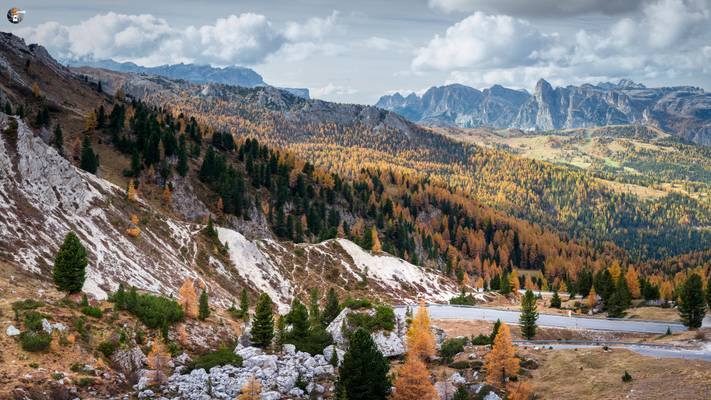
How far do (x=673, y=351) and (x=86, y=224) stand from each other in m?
83.8

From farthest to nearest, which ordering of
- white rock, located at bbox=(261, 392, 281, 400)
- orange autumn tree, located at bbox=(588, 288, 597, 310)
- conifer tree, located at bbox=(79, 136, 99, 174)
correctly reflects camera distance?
1. conifer tree, located at bbox=(79, 136, 99, 174)
2. orange autumn tree, located at bbox=(588, 288, 597, 310)
3. white rock, located at bbox=(261, 392, 281, 400)

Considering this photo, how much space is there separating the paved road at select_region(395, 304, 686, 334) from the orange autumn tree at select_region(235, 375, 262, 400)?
151 ft

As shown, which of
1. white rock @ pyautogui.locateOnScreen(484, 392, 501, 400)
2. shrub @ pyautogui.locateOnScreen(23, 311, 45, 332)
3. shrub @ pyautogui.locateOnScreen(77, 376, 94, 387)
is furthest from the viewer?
white rock @ pyautogui.locateOnScreen(484, 392, 501, 400)

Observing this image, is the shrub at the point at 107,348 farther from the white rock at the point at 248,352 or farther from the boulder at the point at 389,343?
the boulder at the point at 389,343

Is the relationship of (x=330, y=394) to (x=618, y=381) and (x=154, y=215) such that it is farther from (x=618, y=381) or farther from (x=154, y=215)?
(x=154, y=215)

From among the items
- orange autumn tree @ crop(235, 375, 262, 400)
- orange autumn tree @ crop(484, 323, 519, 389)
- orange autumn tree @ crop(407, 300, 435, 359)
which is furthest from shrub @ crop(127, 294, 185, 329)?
orange autumn tree @ crop(484, 323, 519, 389)

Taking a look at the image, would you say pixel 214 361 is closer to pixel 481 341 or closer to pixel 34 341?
pixel 34 341

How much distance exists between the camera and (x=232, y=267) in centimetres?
9862

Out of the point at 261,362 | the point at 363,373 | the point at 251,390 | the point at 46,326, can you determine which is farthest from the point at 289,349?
the point at 46,326

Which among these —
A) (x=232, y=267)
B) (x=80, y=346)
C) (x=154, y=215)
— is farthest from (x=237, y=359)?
(x=154, y=215)

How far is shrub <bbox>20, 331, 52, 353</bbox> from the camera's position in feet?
132

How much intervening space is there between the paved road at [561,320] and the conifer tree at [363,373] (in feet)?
139

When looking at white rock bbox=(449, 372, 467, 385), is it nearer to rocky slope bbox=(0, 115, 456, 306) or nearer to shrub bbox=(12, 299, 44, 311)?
shrub bbox=(12, 299, 44, 311)

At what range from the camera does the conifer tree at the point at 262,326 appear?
55.4 meters
